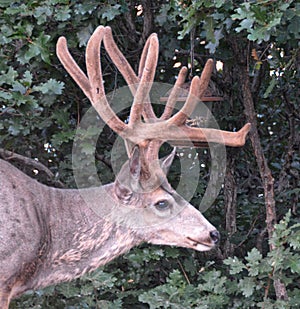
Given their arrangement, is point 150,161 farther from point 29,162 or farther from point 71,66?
point 29,162

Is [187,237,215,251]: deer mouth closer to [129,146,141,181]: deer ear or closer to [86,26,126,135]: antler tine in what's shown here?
[129,146,141,181]: deer ear

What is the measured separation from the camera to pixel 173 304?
16.0 ft

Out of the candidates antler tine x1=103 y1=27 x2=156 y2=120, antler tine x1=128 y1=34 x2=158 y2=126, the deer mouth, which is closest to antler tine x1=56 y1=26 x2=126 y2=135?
antler tine x1=128 y1=34 x2=158 y2=126

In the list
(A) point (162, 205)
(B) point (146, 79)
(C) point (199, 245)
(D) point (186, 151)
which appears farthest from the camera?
(D) point (186, 151)

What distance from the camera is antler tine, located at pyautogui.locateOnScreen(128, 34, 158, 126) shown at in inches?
173

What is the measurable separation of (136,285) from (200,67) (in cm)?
164

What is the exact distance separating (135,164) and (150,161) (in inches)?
5.9

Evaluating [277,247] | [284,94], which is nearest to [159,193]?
[277,247]

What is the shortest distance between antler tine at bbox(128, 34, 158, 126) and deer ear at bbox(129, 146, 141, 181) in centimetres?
16

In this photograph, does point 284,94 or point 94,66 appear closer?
point 94,66

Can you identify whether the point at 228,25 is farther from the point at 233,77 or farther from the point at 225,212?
the point at 225,212

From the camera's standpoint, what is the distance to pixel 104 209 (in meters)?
4.90

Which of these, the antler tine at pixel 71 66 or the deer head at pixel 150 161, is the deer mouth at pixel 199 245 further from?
the antler tine at pixel 71 66

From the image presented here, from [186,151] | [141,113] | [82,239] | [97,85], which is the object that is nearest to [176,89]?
[141,113]
